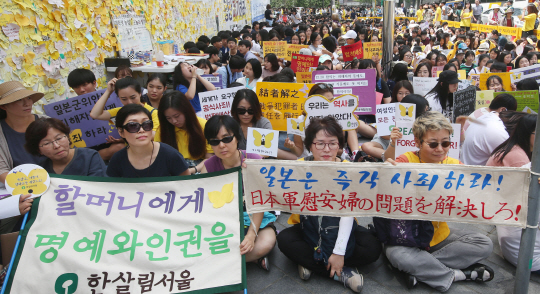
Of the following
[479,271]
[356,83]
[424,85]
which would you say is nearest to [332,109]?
[356,83]

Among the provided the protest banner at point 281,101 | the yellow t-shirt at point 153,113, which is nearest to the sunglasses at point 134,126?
the yellow t-shirt at point 153,113

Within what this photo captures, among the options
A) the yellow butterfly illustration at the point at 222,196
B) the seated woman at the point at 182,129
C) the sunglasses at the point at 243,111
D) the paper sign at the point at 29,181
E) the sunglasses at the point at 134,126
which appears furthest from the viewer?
the sunglasses at the point at 243,111

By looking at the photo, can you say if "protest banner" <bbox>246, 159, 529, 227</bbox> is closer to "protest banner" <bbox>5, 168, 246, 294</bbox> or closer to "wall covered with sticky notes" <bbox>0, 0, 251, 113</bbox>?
"protest banner" <bbox>5, 168, 246, 294</bbox>

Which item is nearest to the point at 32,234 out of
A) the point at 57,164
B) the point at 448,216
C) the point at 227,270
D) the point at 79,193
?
the point at 79,193

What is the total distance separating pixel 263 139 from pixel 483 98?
150 inches

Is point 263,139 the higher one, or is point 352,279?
point 263,139

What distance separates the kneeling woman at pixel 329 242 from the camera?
2.91 meters

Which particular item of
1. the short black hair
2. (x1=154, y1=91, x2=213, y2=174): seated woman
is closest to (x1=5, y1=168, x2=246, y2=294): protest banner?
(x1=154, y1=91, x2=213, y2=174): seated woman

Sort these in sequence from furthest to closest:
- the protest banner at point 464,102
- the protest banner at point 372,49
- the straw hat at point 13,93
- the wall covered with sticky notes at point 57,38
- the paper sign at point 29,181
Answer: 1. the protest banner at point 372,49
2. the protest banner at point 464,102
3. the wall covered with sticky notes at point 57,38
4. the straw hat at point 13,93
5. the paper sign at point 29,181

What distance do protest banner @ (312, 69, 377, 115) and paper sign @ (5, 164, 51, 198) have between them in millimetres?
3832

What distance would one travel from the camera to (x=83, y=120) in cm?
493

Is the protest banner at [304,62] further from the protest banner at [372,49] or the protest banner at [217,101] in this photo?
the protest banner at [217,101]

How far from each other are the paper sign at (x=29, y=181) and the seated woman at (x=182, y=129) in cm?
150

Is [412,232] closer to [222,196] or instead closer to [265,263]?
[265,263]
